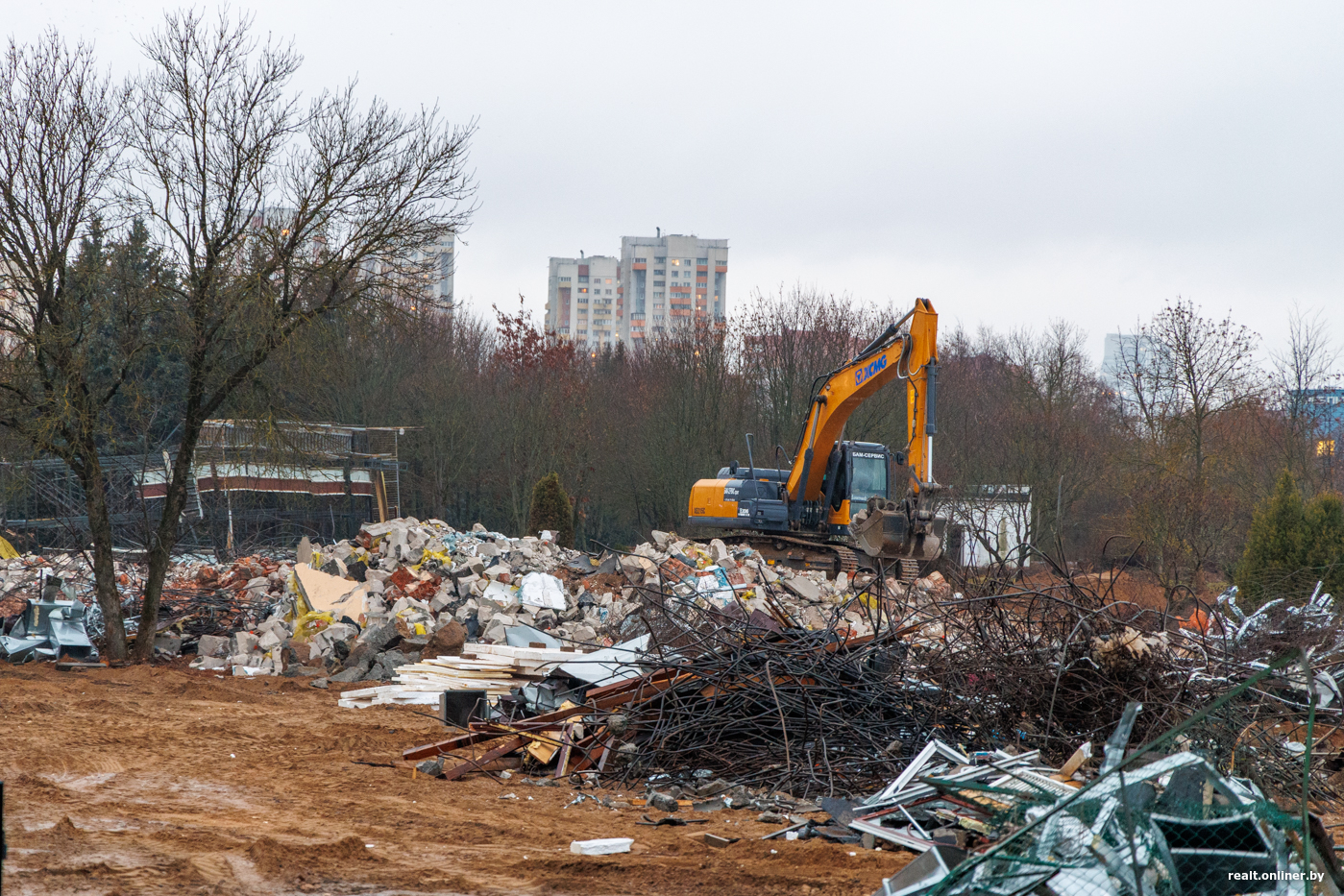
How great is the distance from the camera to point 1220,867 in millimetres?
4070

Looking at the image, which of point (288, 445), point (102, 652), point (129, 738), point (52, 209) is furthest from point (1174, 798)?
point (102, 652)

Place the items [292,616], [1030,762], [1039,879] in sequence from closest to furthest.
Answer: [1039,879] < [1030,762] < [292,616]

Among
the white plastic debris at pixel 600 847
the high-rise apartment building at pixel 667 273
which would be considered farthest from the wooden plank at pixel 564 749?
the high-rise apartment building at pixel 667 273

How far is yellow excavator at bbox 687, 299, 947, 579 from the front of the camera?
44.5ft

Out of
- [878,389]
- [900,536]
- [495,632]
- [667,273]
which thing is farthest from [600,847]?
[667,273]

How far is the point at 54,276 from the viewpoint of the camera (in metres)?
12.0

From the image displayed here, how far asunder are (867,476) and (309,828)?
13.4 m

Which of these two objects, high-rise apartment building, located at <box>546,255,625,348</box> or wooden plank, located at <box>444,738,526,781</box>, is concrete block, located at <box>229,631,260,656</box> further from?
high-rise apartment building, located at <box>546,255,625,348</box>

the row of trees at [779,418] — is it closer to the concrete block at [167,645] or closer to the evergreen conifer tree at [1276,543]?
the evergreen conifer tree at [1276,543]

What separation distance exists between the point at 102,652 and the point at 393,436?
15174 millimetres

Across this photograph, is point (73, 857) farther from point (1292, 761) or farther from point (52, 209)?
point (52, 209)

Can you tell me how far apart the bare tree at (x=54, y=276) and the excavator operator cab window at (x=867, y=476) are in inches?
435

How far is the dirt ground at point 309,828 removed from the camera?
5.13 m

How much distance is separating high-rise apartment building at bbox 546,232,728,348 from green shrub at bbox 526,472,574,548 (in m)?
68.5
